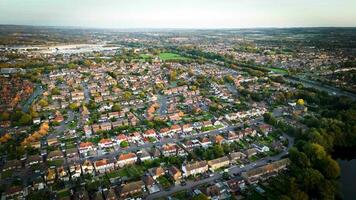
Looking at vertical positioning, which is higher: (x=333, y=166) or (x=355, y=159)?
(x=333, y=166)

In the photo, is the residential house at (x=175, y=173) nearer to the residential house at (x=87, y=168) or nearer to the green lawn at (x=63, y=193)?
the residential house at (x=87, y=168)

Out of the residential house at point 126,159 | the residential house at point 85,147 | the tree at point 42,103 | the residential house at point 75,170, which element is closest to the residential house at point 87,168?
the residential house at point 75,170

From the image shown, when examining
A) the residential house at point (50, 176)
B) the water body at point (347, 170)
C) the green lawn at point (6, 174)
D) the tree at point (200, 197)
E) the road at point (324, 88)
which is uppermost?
the tree at point (200, 197)

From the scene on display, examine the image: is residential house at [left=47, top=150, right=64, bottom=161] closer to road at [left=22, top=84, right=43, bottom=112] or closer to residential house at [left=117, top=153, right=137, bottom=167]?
residential house at [left=117, top=153, right=137, bottom=167]

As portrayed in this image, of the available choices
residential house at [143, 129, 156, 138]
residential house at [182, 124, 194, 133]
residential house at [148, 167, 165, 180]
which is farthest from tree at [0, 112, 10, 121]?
residential house at [148, 167, 165, 180]

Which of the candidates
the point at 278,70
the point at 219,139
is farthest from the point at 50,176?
the point at 278,70

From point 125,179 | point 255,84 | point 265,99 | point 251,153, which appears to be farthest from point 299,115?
point 125,179

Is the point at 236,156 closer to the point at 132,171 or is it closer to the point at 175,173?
the point at 175,173

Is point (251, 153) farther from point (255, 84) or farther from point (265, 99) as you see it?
point (255, 84)
